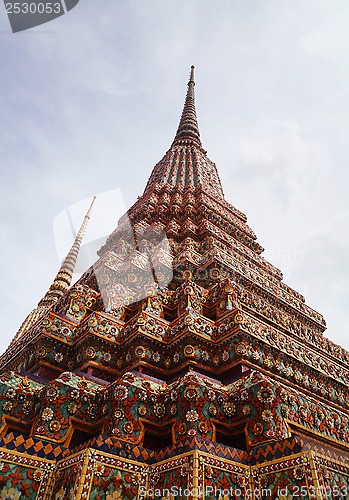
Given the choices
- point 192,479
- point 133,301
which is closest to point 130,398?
point 192,479

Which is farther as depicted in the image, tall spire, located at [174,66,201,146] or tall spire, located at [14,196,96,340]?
tall spire, located at [174,66,201,146]

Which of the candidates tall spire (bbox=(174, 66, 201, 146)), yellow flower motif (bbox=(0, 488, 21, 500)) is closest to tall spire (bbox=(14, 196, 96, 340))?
tall spire (bbox=(174, 66, 201, 146))

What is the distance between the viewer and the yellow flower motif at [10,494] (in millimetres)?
2775

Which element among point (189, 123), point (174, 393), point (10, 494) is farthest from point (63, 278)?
point (10, 494)

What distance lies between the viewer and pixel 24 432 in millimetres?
3754

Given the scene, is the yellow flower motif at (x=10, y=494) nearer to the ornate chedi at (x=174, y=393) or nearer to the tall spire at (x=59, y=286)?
the ornate chedi at (x=174, y=393)

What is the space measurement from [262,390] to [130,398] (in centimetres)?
127

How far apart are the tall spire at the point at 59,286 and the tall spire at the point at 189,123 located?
681 cm

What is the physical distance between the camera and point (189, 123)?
2125 cm

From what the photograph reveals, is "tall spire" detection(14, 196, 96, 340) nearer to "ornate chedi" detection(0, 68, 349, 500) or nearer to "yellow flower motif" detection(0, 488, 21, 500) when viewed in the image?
"ornate chedi" detection(0, 68, 349, 500)

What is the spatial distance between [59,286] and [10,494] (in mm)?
16221

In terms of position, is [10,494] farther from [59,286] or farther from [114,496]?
[59,286]

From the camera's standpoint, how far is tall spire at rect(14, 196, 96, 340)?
1555 centimetres

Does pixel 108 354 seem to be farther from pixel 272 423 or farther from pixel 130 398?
pixel 272 423
